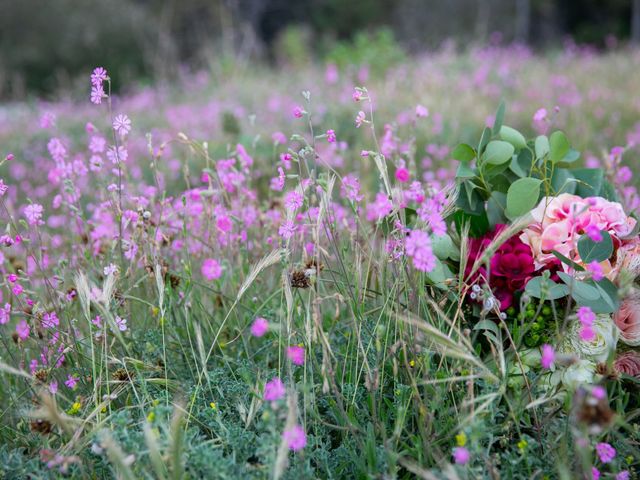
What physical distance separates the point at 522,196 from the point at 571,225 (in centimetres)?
16

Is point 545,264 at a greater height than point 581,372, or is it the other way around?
point 545,264

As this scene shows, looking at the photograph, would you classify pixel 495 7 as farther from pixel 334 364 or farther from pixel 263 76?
pixel 334 364

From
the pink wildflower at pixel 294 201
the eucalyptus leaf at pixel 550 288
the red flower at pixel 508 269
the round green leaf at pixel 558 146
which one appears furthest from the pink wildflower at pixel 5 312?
the round green leaf at pixel 558 146

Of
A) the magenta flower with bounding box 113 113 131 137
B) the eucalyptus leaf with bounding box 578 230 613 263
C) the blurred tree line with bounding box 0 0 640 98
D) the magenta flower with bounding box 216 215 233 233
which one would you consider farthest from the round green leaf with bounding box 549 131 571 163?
the blurred tree line with bounding box 0 0 640 98

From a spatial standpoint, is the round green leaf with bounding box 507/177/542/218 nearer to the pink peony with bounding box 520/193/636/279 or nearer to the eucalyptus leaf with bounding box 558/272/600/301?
the pink peony with bounding box 520/193/636/279

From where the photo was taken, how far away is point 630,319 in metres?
1.75

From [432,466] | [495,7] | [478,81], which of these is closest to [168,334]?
[432,466]

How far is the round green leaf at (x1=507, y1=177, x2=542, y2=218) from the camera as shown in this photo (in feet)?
5.91

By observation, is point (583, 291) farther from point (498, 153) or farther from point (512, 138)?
point (512, 138)

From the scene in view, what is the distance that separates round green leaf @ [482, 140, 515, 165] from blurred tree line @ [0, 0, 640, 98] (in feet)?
26.1

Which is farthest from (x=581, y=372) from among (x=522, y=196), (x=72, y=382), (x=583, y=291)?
(x=72, y=382)

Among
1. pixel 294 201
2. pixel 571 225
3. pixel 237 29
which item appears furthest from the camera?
pixel 237 29

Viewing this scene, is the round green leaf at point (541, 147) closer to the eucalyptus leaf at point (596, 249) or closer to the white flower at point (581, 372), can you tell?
the eucalyptus leaf at point (596, 249)

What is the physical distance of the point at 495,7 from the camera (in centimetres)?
1977
